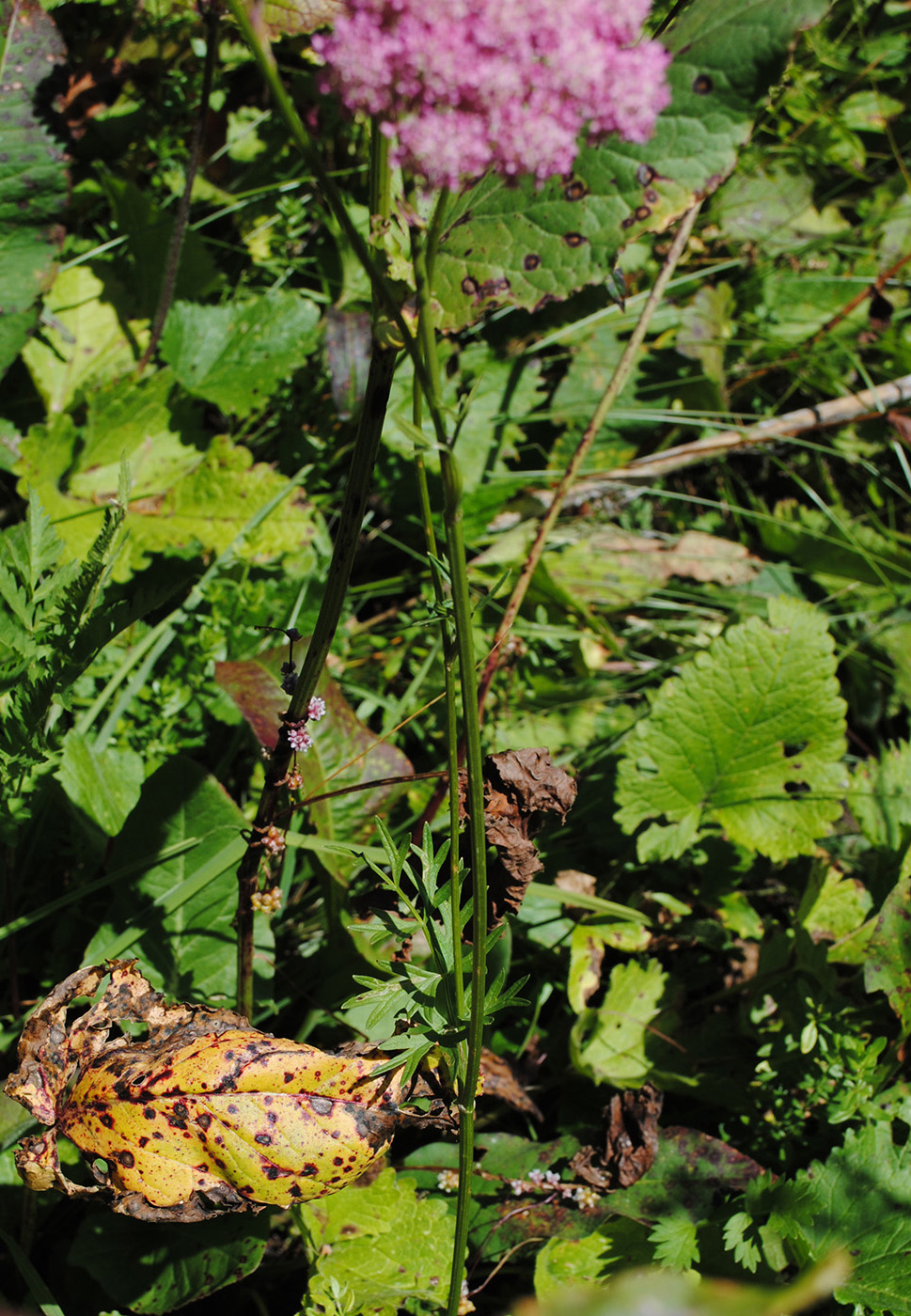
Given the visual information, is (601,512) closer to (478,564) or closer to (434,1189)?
(478,564)

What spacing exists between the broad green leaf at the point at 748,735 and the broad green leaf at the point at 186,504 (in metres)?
1.12

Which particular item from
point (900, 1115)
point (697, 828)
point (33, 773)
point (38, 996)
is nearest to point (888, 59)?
point (697, 828)

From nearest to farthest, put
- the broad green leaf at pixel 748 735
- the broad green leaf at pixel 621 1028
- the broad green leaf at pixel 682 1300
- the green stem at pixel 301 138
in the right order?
the broad green leaf at pixel 682 1300 < the green stem at pixel 301 138 < the broad green leaf at pixel 621 1028 < the broad green leaf at pixel 748 735

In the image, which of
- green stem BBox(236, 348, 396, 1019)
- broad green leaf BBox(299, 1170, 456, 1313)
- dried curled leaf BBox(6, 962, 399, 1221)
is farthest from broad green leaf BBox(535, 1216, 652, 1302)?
green stem BBox(236, 348, 396, 1019)

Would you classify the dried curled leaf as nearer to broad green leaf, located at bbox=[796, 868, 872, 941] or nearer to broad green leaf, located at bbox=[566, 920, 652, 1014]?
broad green leaf, located at bbox=[566, 920, 652, 1014]

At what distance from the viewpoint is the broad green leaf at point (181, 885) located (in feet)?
6.06

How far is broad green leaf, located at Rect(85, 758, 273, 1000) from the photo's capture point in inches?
72.7

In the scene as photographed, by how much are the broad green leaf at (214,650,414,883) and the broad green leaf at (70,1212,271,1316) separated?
2.15 feet

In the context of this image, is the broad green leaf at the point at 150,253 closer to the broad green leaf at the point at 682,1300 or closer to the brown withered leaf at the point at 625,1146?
the brown withered leaf at the point at 625,1146

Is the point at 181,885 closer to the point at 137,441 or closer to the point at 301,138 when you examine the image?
the point at 137,441

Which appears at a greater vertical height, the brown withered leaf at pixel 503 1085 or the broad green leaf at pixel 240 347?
the broad green leaf at pixel 240 347

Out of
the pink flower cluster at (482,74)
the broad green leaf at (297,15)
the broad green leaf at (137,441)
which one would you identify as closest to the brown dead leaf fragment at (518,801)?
the pink flower cluster at (482,74)

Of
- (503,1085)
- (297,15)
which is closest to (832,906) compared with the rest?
(503,1085)

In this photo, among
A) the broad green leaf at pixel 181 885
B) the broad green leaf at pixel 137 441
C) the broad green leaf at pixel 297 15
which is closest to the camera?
the broad green leaf at pixel 297 15
